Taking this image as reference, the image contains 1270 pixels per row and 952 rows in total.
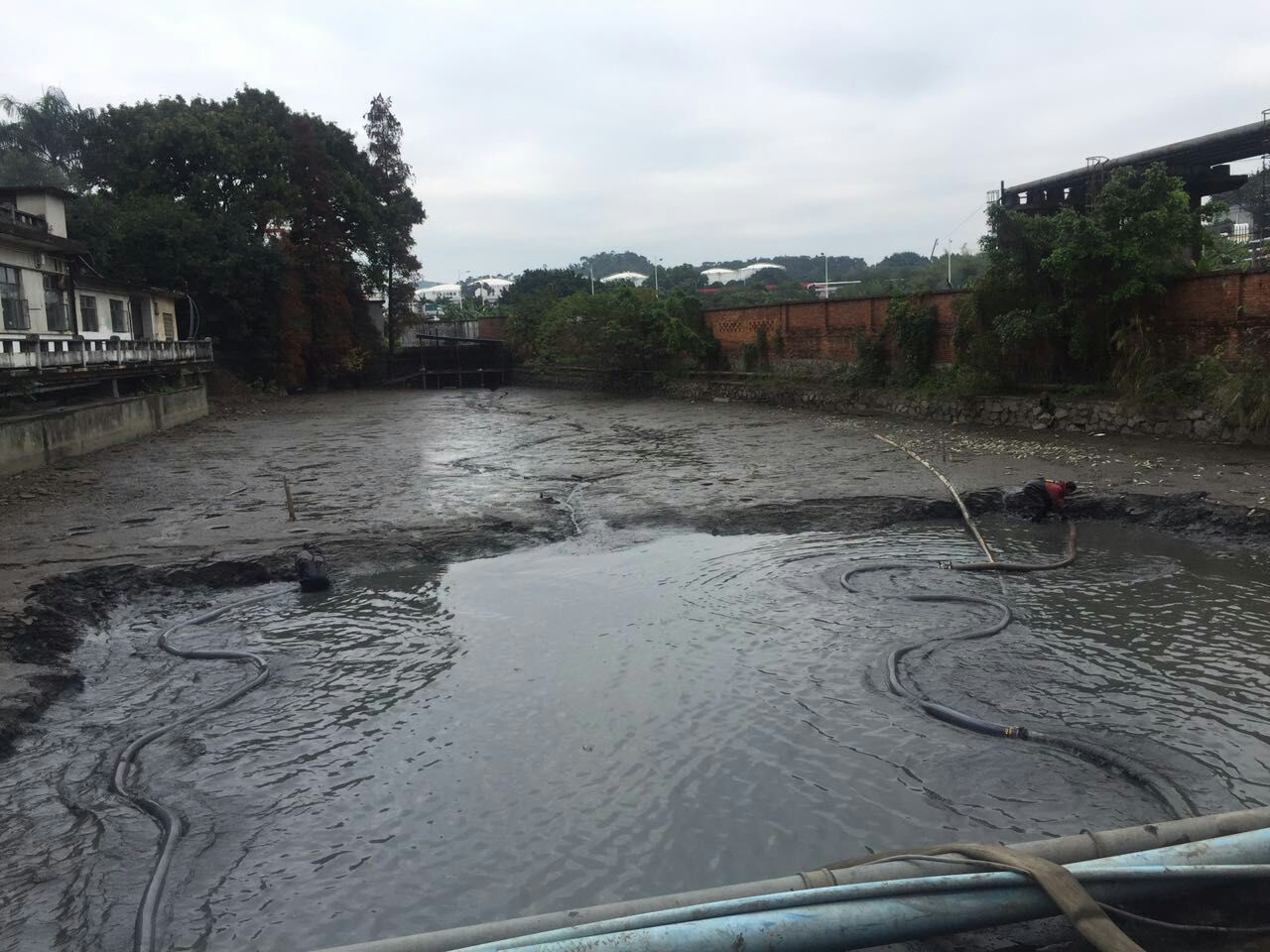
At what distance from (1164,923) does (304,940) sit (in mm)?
3456

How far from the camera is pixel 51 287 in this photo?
23188 millimetres

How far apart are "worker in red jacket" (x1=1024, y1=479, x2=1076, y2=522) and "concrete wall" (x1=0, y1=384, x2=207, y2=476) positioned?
585 inches

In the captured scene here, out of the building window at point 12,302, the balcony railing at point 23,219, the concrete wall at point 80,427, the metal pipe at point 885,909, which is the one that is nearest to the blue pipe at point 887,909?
the metal pipe at point 885,909

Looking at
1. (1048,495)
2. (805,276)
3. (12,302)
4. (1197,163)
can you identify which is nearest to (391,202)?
(12,302)

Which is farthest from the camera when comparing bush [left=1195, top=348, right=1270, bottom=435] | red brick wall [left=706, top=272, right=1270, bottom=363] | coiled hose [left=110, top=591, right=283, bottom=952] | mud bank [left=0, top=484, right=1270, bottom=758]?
red brick wall [left=706, top=272, right=1270, bottom=363]

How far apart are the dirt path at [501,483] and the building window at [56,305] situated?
440 cm

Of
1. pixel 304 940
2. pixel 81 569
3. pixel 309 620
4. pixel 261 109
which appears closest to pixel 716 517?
pixel 309 620

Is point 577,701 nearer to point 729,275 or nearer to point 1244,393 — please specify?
point 1244,393

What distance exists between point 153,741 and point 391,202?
41.2 metres

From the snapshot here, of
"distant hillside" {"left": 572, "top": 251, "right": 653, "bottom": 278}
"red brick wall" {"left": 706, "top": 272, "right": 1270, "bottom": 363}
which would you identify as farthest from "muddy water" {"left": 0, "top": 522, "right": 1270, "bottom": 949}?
"distant hillside" {"left": 572, "top": 251, "right": 653, "bottom": 278}

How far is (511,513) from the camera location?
37.8 ft

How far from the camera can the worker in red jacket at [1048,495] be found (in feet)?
35.0

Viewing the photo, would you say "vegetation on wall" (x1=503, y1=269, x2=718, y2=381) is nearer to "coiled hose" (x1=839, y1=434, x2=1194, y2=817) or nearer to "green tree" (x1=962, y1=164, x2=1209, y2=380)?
"green tree" (x1=962, y1=164, x2=1209, y2=380)

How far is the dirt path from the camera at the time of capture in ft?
33.6
